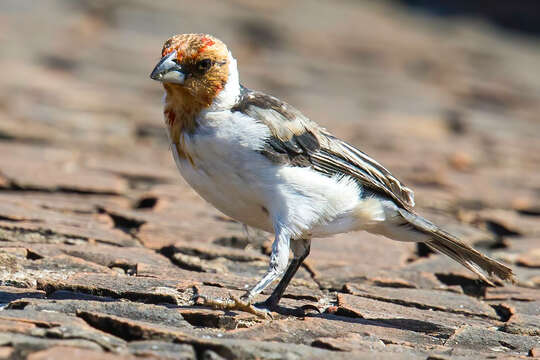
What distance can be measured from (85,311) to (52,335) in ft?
1.10

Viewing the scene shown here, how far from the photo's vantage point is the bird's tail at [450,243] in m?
4.68

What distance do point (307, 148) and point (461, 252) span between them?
1.05 m

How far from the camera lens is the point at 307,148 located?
443 cm

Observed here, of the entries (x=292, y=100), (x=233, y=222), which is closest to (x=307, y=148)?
(x=233, y=222)

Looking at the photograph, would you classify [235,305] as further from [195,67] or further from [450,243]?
[450,243]

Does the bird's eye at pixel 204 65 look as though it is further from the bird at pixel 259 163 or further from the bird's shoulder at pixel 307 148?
the bird's shoulder at pixel 307 148

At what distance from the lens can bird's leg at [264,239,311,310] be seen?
4356mm

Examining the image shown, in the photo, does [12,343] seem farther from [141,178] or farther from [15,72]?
[15,72]

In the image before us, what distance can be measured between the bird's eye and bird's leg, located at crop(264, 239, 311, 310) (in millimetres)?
1015

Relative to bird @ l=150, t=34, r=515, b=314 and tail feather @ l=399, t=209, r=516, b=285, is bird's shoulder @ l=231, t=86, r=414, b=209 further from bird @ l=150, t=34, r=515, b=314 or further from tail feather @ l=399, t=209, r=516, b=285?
tail feather @ l=399, t=209, r=516, b=285

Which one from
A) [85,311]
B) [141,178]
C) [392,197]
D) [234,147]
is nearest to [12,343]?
[85,311]

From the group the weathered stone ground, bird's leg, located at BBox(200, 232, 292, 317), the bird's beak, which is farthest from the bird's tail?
the bird's beak

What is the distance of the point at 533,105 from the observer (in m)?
12.6

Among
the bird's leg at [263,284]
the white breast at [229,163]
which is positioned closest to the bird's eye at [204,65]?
the white breast at [229,163]
